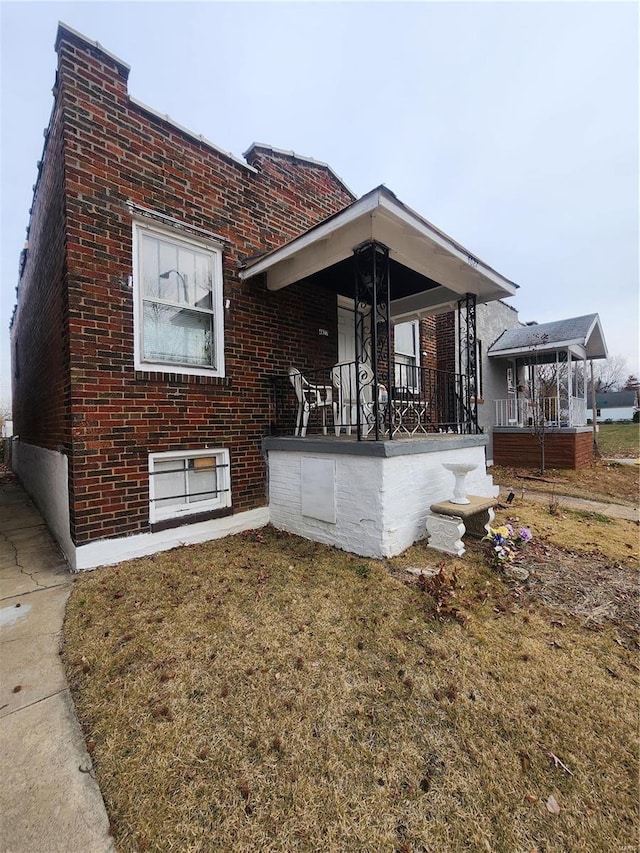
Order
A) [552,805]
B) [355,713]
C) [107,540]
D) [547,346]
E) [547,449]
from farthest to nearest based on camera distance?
[547,346] < [547,449] < [107,540] < [355,713] < [552,805]

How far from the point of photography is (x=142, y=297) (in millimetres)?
4074

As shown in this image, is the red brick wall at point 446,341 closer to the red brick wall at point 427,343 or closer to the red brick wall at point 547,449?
the red brick wall at point 427,343

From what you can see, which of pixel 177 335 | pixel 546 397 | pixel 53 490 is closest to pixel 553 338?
pixel 546 397

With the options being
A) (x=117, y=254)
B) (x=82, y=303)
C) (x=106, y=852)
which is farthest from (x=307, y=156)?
(x=106, y=852)

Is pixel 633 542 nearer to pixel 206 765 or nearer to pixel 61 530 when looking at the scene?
pixel 206 765

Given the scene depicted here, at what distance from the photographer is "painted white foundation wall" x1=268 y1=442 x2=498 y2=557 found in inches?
147

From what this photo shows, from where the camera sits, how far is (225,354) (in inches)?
184

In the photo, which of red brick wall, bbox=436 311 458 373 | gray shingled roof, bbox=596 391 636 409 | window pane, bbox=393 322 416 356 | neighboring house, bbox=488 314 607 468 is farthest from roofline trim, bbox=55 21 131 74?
gray shingled roof, bbox=596 391 636 409

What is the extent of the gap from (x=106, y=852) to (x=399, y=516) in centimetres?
312

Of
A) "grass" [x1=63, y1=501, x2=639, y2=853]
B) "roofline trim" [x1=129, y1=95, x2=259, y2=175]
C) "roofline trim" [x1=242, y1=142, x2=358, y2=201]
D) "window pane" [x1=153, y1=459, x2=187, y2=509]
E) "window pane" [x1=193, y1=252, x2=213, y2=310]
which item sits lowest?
"grass" [x1=63, y1=501, x2=639, y2=853]

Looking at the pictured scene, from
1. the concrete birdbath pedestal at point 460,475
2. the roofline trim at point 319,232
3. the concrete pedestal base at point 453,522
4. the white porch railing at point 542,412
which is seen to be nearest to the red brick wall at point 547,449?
the white porch railing at point 542,412

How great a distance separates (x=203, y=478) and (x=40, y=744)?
298 centimetres

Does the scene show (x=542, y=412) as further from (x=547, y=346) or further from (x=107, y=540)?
(x=107, y=540)

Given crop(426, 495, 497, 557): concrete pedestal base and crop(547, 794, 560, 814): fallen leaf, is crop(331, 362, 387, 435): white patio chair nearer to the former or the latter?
crop(426, 495, 497, 557): concrete pedestal base
